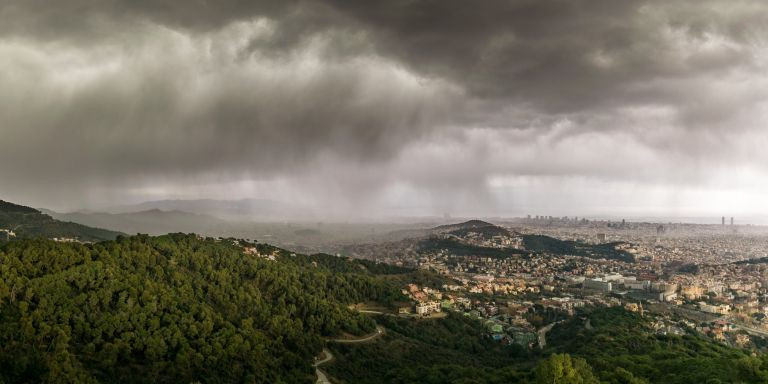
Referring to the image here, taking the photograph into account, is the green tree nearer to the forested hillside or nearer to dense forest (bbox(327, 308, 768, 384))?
dense forest (bbox(327, 308, 768, 384))

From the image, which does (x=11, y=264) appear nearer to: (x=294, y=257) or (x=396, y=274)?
(x=294, y=257)

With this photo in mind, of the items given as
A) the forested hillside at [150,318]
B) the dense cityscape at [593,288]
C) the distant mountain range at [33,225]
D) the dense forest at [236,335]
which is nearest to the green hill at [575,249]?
the dense cityscape at [593,288]

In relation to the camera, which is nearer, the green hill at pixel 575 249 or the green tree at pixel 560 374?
the green tree at pixel 560 374

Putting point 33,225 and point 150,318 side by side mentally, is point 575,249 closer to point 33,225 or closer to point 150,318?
point 150,318

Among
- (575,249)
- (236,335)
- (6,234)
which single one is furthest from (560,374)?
(575,249)

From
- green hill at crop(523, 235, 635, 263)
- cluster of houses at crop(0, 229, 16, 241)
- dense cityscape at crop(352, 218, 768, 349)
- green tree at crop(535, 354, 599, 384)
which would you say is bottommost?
dense cityscape at crop(352, 218, 768, 349)

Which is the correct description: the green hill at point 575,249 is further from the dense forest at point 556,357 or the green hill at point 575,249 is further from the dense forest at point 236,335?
the dense forest at point 236,335

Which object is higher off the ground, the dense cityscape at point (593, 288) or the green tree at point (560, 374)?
the green tree at point (560, 374)

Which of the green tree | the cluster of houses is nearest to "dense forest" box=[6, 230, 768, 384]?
the green tree
